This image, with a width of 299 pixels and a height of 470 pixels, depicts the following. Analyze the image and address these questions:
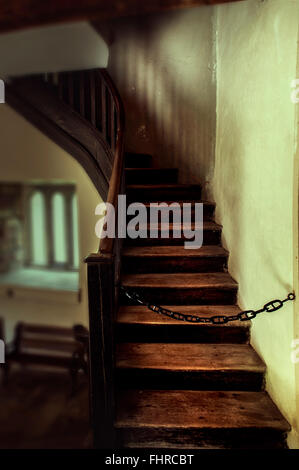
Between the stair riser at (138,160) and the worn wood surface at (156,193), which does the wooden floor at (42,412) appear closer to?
the worn wood surface at (156,193)

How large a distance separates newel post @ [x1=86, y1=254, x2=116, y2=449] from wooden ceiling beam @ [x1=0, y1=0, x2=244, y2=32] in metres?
1.19

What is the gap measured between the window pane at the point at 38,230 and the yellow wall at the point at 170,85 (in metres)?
1.94

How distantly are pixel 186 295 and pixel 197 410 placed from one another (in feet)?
3.05

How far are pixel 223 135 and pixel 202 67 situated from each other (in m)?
1.58

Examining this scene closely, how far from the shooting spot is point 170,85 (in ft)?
16.2

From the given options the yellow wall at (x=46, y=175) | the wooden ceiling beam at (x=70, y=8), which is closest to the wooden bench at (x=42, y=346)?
the yellow wall at (x=46, y=175)

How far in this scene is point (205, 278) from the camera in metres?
3.02

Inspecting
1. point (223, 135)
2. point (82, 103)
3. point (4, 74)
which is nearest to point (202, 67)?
point (223, 135)

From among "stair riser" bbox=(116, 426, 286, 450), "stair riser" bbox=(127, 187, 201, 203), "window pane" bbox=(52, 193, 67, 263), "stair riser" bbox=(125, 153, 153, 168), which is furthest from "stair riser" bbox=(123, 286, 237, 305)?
"window pane" bbox=(52, 193, 67, 263)

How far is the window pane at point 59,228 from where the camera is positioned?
19.4 ft

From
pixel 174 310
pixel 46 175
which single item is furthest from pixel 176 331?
pixel 46 175

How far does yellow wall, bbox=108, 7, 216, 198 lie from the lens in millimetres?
4551

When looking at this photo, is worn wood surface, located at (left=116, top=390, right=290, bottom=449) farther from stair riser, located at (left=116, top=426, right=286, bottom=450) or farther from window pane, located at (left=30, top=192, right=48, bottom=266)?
window pane, located at (left=30, top=192, right=48, bottom=266)
